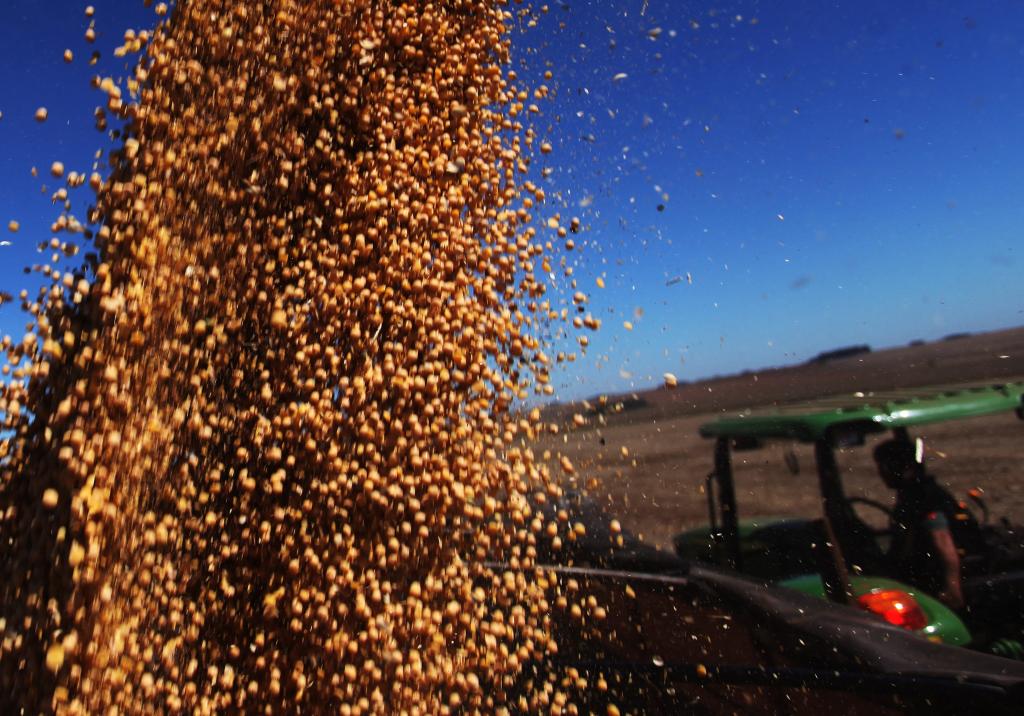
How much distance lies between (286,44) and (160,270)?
718 mm

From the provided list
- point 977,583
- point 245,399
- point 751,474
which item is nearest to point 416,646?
point 245,399

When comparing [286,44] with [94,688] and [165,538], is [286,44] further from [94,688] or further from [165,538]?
[94,688]

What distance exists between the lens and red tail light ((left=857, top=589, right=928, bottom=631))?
2088 millimetres

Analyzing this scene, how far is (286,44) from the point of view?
1.82 m

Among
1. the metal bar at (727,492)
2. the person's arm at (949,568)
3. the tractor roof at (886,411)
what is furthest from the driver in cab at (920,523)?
the metal bar at (727,492)

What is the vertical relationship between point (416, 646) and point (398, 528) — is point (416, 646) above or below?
below

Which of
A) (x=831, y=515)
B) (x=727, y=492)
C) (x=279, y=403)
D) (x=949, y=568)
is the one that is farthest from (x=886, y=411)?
(x=279, y=403)

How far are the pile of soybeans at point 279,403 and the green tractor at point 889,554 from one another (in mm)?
1018

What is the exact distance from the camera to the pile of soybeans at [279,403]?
1383 mm

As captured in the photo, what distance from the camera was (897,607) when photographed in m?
2.12

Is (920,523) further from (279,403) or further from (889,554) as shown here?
(279,403)

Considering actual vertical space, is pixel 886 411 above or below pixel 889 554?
above

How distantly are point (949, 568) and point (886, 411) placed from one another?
56cm

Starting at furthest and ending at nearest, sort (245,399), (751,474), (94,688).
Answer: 1. (751,474)
2. (245,399)
3. (94,688)
